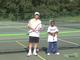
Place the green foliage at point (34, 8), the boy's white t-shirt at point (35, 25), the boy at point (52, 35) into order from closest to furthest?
the boy's white t-shirt at point (35, 25) < the boy at point (52, 35) < the green foliage at point (34, 8)

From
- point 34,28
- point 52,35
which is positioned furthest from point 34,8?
point 34,28

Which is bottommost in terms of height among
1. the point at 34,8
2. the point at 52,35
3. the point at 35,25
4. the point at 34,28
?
the point at 34,8

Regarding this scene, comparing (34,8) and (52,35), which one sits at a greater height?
(52,35)

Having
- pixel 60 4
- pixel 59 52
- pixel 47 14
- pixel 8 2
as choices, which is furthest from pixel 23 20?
pixel 59 52

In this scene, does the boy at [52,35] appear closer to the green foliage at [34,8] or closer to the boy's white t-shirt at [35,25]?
the boy's white t-shirt at [35,25]

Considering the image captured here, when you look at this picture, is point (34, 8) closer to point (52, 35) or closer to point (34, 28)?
point (52, 35)

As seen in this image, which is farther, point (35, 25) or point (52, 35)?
point (52, 35)

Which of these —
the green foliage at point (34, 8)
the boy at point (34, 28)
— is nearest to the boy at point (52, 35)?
the boy at point (34, 28)

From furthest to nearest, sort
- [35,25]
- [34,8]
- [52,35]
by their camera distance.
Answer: [34,8]
[52,35]
[35,25]

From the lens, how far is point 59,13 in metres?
55.2

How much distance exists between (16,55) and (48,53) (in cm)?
131

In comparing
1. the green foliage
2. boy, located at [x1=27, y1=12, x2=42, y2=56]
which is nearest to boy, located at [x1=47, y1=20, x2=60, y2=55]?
boy, located at [x1=27, y1=12, x2=42, y2=56]

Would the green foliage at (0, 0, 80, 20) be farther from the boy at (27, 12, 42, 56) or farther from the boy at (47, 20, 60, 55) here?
the boy at (27, 12, 42, 56)

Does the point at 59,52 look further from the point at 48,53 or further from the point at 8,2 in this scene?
the point at 8,2
